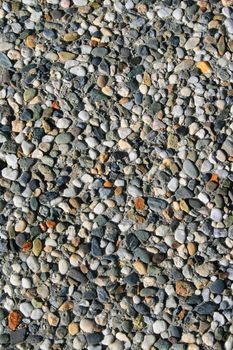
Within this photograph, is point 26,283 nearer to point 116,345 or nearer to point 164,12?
point 116,345

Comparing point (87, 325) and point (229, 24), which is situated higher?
point (229, 24)

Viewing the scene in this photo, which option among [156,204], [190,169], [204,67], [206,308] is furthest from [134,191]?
[204,67]

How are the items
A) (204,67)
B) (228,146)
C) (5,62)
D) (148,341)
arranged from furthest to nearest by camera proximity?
1. (5,62)
2. (204,67)
3. (228,146)
4. (148,341)

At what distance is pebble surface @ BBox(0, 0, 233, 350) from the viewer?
12.0ft

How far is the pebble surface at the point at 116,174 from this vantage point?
364cm

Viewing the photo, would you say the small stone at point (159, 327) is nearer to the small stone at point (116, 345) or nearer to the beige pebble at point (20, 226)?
the small stone at point (116, 345)

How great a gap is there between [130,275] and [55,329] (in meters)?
0.38

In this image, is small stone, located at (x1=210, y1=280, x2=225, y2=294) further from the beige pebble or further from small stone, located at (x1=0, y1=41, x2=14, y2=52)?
small stone, located at (x1=0, y1=41, x2=14, y2=52)

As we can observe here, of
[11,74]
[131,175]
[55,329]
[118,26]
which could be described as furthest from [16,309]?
[118,26]

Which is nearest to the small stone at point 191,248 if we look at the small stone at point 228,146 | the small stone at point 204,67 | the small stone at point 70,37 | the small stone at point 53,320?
the small stone at point 228,146

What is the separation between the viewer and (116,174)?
394 cm

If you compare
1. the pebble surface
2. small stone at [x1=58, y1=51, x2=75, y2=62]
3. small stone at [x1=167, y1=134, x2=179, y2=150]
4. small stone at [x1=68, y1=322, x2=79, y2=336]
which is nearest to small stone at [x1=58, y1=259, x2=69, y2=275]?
the pebble surface

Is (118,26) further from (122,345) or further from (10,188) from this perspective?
(122,345)

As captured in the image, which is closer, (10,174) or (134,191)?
(134,191)
